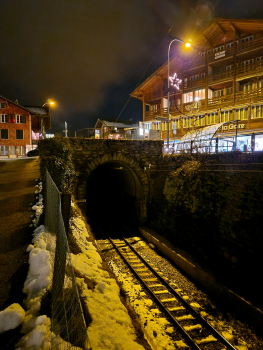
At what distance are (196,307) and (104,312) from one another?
16.5 feet

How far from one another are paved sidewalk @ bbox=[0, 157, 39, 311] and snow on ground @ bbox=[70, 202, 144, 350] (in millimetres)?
1515

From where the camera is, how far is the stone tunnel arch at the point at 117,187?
16.0m

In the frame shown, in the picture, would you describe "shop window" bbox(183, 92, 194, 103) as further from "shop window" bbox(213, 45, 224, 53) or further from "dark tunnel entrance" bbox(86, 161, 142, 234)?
"dark tunnel entrance" bbox(86, 161, 142, 234)

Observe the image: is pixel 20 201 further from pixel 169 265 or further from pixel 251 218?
pixel 251 218

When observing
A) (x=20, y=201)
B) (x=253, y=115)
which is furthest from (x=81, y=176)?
(x=253, y=115)

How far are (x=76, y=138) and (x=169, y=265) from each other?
394 inches

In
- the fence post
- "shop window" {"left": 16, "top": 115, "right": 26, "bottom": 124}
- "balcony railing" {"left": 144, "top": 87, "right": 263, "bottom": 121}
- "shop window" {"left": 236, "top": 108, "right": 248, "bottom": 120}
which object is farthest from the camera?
"shop window" {"left": 16, "top": 115, "right": 26, "bottom": 124}

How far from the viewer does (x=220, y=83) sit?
84.0ft

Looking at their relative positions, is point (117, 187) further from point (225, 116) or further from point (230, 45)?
point (230, 45)

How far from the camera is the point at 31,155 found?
32.5 metres

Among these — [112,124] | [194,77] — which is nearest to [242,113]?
[194,77]

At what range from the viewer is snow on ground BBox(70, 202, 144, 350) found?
14.1 ft

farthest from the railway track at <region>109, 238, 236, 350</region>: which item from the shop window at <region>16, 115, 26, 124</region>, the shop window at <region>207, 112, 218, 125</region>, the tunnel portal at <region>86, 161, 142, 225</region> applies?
the shop window at <region>16, 115, 26, 124</region>

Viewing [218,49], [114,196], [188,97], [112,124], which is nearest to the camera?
[114,196]
